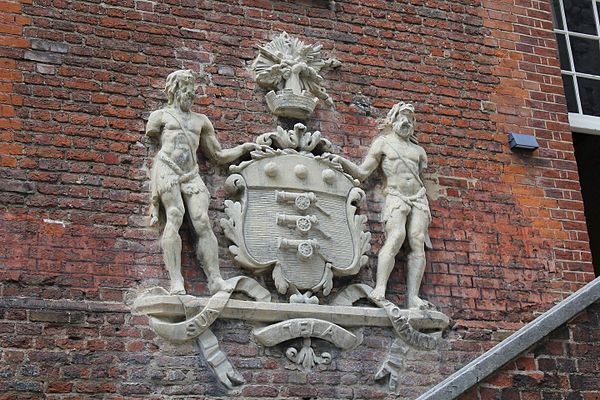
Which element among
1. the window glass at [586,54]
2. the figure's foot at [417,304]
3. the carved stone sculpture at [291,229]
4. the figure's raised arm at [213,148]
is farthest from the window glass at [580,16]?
the figure's raised arm at [213,148]

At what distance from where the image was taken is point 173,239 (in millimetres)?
7035

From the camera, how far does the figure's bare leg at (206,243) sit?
7.08 m

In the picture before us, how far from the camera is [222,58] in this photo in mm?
7867

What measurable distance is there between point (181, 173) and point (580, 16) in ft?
15.3

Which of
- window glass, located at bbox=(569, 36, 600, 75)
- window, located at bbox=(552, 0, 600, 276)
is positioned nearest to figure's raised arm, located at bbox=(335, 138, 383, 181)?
window, located at bbox=(552, 0, 600, 276)

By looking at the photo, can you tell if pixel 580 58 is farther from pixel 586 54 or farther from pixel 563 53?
pixel 563 53

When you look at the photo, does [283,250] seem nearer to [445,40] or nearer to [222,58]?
[222,58]

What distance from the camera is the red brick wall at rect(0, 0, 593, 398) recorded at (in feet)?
22.3

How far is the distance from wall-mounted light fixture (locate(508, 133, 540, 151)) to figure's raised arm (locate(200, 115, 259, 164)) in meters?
2.43

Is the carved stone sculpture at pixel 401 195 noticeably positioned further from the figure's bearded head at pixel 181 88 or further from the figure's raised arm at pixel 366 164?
the figure's bearded head at pixel 181 88

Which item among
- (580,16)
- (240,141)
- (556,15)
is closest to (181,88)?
(240,141)

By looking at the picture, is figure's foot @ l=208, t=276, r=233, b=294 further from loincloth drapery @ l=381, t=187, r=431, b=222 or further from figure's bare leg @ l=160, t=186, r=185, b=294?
loincloth drapery @ l=381, t=187, r=431, b=222

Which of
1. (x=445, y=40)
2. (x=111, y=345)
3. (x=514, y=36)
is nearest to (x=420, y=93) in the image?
(x=445, y=40)

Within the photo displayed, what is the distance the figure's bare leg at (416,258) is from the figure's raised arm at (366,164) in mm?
453
